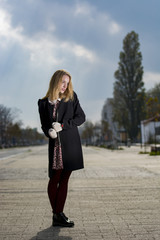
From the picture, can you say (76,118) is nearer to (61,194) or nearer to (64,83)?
(64,83)

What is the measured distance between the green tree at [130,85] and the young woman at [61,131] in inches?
2128

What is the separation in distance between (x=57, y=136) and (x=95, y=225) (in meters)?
1.12

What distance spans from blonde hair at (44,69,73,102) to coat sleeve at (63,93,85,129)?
4.3 inches

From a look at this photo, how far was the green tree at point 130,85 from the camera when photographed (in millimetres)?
58188

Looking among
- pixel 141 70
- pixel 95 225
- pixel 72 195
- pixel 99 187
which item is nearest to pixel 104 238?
pixel 95 225

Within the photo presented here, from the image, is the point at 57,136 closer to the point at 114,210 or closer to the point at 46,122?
the point at 46,122

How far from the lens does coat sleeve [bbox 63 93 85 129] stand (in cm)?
372

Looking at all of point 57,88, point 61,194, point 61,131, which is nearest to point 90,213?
point 61,194

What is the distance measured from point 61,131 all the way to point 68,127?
0.29ft

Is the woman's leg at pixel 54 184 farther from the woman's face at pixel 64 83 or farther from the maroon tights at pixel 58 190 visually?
the woman's face at pixel 64 83

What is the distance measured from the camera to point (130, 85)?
5834 cm

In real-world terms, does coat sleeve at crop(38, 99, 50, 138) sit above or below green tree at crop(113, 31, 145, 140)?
below

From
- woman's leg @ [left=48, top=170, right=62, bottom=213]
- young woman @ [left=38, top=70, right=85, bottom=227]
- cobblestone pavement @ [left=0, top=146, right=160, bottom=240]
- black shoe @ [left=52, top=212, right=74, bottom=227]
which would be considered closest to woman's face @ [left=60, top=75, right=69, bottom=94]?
young woman @ [left=38, top=70, right=85, bottom=227]

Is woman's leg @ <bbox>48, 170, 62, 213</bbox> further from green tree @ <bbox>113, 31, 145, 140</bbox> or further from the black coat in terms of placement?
green tree @ <bbox>113, 31, 145, 140</bbox>
